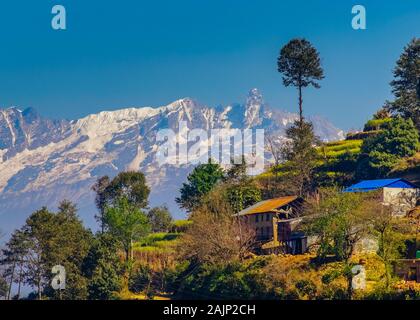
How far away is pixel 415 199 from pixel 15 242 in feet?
153

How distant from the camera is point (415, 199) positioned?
9325 centimetres

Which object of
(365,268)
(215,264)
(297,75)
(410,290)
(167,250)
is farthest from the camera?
(297,75)

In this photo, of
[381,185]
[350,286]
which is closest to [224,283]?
[350,286]

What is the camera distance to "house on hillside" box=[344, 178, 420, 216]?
90938mm

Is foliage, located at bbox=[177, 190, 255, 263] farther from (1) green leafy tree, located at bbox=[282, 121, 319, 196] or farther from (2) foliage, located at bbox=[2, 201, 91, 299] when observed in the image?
(2) foliage, located at bbox=[2, 201, 91, 299]

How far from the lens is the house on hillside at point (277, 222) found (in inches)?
3602

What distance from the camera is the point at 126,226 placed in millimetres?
110500

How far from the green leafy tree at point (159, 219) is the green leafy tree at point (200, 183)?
1522 centimetres

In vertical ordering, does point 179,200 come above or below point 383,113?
below

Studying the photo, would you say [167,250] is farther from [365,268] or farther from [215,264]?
[365,268]

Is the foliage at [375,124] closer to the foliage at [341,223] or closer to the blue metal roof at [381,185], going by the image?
the blue metal roof at [381,185]
